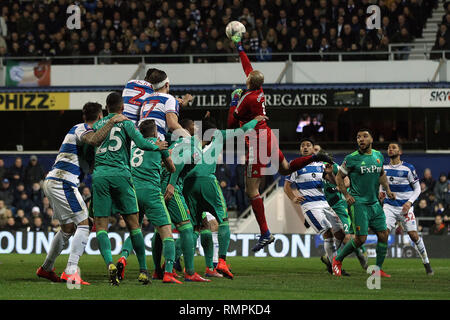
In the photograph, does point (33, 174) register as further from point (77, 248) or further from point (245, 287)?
point (245, 287)

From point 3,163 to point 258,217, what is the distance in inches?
711

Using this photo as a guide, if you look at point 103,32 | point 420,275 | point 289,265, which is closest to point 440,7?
point 103,32

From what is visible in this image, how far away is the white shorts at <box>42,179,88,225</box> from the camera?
10914 mm

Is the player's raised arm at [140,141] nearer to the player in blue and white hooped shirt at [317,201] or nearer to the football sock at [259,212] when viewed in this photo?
the football sock at [259,212]

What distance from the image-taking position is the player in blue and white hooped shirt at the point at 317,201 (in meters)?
14.8

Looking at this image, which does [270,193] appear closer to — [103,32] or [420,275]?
[103,32]

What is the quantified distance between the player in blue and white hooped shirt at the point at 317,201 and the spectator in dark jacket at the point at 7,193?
1213 cm

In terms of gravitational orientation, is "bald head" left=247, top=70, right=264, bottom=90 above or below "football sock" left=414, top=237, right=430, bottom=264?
above

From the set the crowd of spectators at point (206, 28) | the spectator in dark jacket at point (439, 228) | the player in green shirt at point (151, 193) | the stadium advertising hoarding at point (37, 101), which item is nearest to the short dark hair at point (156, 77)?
the player in green shirt at point (151, 193)

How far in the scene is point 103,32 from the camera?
28344 mm

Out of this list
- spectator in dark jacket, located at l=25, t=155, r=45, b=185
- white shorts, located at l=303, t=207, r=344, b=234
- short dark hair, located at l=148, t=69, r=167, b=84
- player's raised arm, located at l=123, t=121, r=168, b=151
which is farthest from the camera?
spectator in dark jacket, located at l=25, t=155, r=45, b=185

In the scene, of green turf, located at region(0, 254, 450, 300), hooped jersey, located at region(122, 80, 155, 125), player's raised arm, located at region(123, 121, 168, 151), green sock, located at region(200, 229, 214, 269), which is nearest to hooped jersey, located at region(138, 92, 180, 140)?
hooped jersey, located at region(122, 80, 155, 125)

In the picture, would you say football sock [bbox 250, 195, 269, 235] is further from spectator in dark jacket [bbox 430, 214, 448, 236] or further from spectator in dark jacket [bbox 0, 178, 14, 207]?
spectator in dark jacket [bbox 0, 178, 14, 207]

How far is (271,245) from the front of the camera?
871 inches
